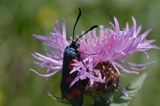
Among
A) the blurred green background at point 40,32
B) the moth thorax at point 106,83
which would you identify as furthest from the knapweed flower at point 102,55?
the blurred green background at point 40,32

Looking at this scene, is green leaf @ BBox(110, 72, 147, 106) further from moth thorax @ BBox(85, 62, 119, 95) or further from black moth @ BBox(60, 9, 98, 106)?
black moth @ BBox(60, 9, 98, 106)

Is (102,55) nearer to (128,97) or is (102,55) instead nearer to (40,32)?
(128,97)

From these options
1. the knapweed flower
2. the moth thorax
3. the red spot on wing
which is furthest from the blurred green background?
the red spot on wing

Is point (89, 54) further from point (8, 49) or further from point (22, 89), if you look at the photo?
point (8, 49)

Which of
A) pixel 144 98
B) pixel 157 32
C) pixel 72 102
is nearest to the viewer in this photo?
pixel 72 102

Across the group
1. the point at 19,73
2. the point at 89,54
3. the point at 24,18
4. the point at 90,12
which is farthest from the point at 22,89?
the point at 89,54

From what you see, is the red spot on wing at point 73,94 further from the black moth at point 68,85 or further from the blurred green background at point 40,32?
the blurred green background at point 40,32
